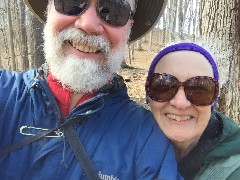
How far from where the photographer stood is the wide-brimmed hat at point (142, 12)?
109 inches

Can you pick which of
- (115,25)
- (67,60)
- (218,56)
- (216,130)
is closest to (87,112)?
(67,60)

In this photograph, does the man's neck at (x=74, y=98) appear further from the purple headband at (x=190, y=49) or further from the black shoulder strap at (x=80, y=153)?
the purple headband at (x=190, y=49)

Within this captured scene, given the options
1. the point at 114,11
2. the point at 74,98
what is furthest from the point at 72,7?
the point at 74,98

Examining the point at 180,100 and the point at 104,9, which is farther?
the point at 104,9

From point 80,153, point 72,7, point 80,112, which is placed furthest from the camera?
point 72,7

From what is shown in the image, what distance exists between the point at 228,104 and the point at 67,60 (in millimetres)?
3163

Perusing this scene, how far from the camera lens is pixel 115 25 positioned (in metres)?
2.28

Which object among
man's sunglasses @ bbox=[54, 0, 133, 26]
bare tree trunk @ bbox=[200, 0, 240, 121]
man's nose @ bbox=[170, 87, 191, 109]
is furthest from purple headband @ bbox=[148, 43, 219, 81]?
bare tree trunk @ bbox=[200, 0, 240, 121]

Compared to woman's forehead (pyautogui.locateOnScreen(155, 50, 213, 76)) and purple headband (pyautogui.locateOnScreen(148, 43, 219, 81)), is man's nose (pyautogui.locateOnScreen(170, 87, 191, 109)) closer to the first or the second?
woman's forehead (pyautogui.locateOnScreen(155, 50, 213, 76))

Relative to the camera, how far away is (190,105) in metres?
2.12

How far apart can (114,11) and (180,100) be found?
2.41 feet

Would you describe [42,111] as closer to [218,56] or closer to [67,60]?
[67,60]

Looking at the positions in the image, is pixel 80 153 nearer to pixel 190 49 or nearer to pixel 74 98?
pixel 74 98

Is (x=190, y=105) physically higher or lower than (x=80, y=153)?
higher
